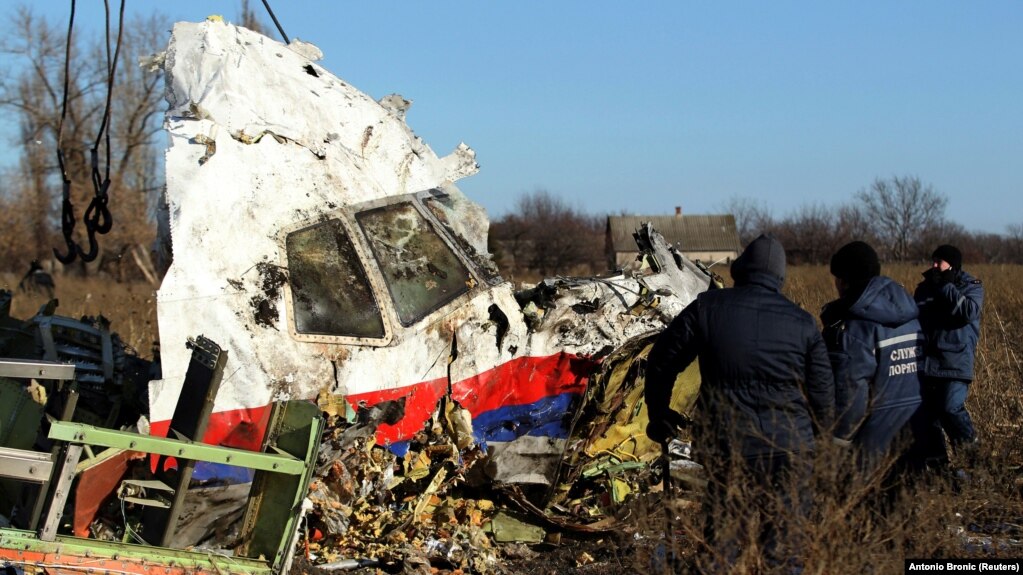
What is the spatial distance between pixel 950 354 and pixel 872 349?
5.96ft

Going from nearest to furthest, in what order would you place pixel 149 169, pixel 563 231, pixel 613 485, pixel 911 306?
pixel 911 306, pixel 613 485, pixel 149 169, pixel 563 231

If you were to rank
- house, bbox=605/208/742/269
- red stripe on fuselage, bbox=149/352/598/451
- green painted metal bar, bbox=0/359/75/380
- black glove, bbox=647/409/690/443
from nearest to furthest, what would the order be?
black glove, bbox=647/409/690/443 < green painted metal bar, bbox=0/359/75/380 < red stripe on fuselage, bbox=149/352/598/451 < house, bbox=605/208/742/269

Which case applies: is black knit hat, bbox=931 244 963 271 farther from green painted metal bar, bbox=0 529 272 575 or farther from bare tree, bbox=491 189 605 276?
bare tree, bbox=491 189 605 276

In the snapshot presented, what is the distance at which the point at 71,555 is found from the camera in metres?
3.97

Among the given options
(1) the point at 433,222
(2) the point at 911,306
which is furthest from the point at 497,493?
(2) the point at 911,306

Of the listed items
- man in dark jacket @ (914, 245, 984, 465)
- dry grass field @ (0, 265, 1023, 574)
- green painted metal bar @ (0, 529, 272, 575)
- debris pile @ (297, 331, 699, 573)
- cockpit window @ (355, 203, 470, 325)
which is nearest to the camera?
dry grass field @ (0, 265, 1023, 574)

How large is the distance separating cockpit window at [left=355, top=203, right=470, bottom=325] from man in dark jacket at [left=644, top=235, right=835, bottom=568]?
1906 millimetres

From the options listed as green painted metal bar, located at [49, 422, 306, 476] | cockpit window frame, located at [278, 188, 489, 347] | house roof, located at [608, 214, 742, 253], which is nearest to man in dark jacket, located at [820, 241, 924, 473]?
cockpit window frame, located at [278, 188, 489, 347]

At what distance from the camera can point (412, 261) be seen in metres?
5.70

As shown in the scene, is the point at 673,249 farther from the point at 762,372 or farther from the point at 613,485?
the point at 762,372

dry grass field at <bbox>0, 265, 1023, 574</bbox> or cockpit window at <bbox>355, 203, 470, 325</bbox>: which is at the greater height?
cockpit window at <bbox>355, 203, 470, 325</bbox>

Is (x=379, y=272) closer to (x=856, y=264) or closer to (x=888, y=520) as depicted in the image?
(x=856, y=264)

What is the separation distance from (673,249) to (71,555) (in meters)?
4.62

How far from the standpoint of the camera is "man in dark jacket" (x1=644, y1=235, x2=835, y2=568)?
12.7ft
